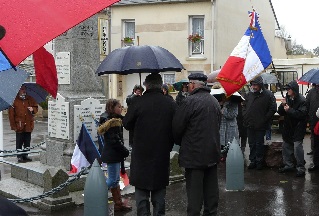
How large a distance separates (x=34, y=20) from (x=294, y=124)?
27.4 feet

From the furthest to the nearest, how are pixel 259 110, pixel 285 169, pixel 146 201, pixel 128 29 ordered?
1. pixel 128 29
2. pixel 259 110
3. pixel 285 169
4. pixel 146 201

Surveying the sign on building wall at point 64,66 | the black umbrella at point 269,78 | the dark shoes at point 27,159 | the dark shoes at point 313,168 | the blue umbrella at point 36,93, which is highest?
the sign on building wall at point 64,66

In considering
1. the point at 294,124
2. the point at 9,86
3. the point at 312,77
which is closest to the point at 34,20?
the point at 9,86

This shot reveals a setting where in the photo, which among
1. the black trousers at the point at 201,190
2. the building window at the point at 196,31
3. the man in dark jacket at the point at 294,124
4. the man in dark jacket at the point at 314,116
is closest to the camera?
the black trousers at the point at 201,190

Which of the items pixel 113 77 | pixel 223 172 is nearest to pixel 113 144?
→ pixel 223 172

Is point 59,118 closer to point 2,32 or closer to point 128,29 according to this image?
point 2,32

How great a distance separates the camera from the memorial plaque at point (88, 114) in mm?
8812

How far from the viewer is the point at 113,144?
22.9 ft

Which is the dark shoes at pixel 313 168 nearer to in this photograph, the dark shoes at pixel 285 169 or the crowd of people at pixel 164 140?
the dark shoes at pixel 285 169

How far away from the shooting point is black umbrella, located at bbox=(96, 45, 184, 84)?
6660mm

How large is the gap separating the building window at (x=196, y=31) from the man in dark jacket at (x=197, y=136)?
779 inches

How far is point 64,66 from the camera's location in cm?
891

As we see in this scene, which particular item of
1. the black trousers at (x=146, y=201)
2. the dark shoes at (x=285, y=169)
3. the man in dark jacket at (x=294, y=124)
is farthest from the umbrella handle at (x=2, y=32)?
the dark shoes at (x=285, y=169)

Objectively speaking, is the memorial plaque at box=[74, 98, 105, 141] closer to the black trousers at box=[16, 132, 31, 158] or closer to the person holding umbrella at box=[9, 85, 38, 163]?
the person holding umbrella at box=[9, 85, 38, 163]
